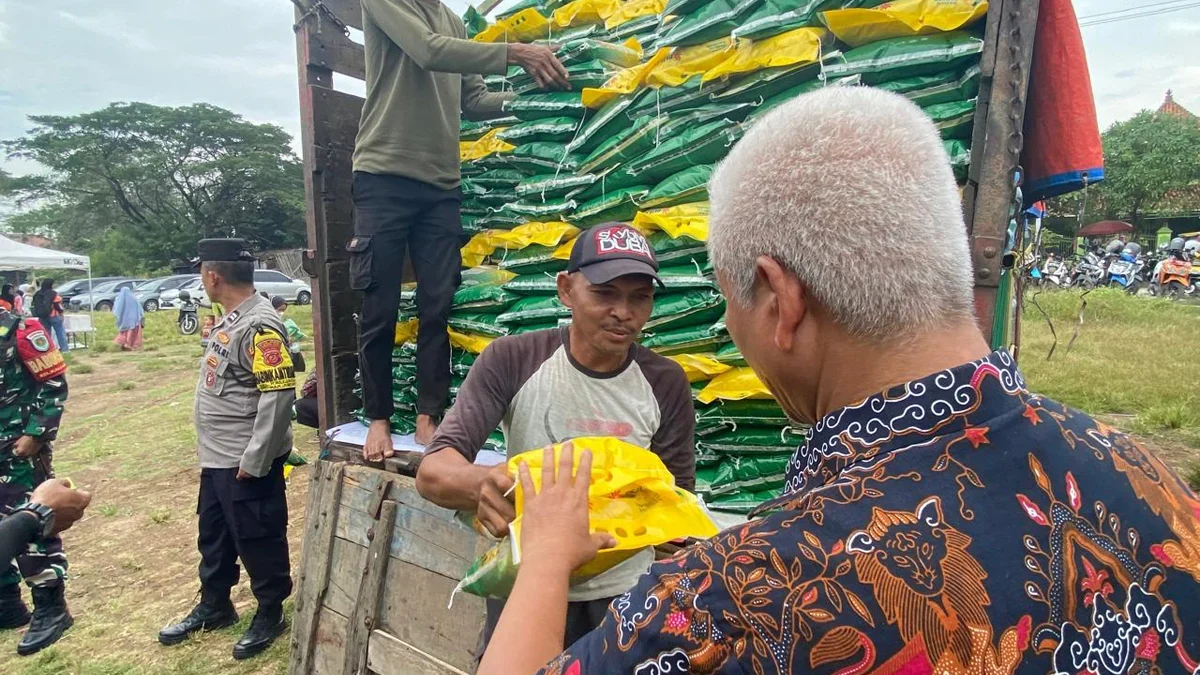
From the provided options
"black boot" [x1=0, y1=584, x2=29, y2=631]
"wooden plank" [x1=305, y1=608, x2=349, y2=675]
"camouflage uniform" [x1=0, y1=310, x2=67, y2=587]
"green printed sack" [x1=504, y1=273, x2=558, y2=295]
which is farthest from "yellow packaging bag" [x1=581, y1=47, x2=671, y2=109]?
"black boot" [x1=0, y1=584, x2=29, y2=631]

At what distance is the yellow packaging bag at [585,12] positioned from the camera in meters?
3.14

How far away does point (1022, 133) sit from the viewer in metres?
1.96

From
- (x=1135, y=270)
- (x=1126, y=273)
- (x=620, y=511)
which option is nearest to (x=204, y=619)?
(x=620, y=511)

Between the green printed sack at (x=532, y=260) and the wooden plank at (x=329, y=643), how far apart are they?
5.33 feet

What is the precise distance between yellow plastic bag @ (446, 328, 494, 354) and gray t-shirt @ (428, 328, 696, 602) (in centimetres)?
95

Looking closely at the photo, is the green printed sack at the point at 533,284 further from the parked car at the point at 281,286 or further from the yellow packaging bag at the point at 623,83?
the parked car at the point at 281,286

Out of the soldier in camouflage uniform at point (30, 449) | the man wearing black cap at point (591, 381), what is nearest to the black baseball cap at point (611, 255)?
the man wearing black cap at point (591, 381)

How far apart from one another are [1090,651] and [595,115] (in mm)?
2652

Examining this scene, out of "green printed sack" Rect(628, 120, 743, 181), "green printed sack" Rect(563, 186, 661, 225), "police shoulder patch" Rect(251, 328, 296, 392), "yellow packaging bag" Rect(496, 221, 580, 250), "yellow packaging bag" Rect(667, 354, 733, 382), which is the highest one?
"green printed sack" Rect(628, 120, 743, 181)

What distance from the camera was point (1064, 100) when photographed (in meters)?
1.87

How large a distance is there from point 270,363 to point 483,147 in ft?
5.55

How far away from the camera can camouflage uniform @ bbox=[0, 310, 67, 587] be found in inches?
161

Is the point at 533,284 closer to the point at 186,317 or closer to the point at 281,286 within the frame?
the point at 186,317

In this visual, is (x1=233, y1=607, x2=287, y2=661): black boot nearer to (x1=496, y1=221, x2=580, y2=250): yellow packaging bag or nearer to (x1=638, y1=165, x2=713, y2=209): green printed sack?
(x1=496, y1=221, x2=580, y2=250): yellow packaging bag
